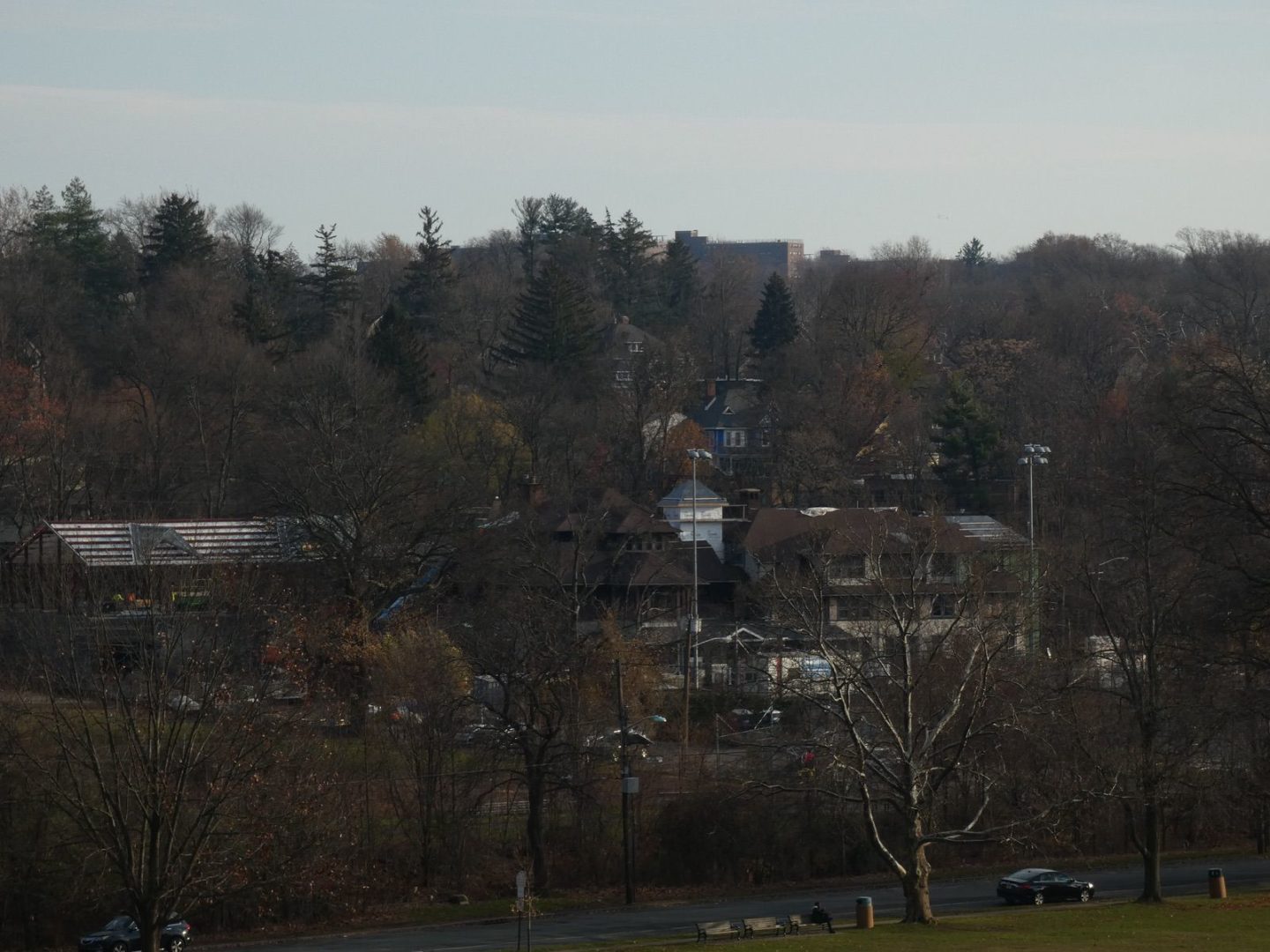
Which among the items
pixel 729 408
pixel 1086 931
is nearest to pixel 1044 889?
pixel 1086 931

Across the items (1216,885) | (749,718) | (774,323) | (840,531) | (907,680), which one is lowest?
(1216,885)

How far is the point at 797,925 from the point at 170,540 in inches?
1252

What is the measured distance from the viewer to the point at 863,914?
3269 cm

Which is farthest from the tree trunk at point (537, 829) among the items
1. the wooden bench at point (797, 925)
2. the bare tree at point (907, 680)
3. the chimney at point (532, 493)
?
the chimney at point (532, 493)

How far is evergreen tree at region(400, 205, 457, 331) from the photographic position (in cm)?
11275

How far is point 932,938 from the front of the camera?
2902cm

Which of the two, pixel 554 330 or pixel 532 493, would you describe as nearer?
pixel 532 493

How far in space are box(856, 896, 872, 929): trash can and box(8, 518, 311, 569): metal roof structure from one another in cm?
2716

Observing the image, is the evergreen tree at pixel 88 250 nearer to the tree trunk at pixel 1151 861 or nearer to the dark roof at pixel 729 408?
the dark roof at pixel 729 408

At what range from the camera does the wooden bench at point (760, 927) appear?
107ft

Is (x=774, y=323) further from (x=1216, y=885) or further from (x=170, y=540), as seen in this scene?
(x=1216, y=885)

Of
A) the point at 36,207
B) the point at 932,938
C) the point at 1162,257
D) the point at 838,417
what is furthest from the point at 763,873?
the point at 1162,257

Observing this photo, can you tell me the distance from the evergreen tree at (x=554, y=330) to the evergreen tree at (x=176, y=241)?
20135 millimetres

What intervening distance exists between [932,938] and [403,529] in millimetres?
29760
